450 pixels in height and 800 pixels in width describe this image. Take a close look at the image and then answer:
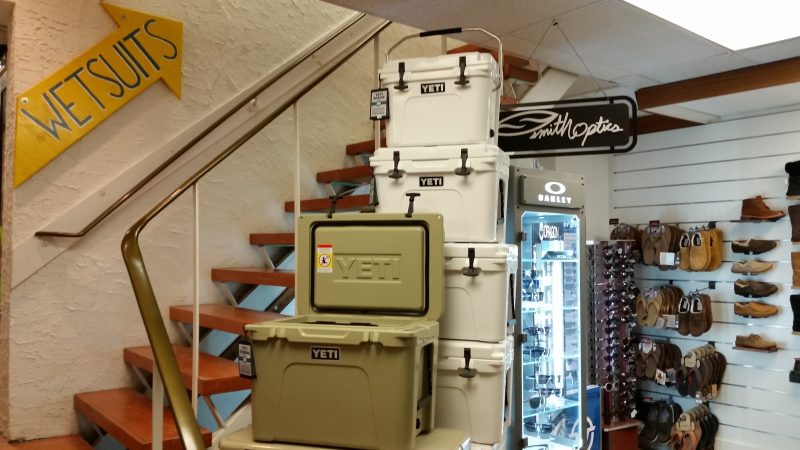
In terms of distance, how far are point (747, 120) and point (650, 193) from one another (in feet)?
3.56

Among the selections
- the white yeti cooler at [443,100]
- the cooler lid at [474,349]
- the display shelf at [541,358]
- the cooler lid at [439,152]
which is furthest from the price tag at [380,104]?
the display shelf at [541,358]

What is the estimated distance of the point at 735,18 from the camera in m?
3.37

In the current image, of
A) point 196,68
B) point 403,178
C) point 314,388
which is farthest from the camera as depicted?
point 196,68

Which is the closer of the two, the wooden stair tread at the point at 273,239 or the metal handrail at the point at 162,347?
the metal handrail at the point at 162,347

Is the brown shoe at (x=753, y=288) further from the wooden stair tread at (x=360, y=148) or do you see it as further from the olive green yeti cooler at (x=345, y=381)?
the olive green yeti cooler at (x=345, y=381)

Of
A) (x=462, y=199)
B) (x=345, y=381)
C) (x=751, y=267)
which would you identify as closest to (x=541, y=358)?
(x=462, y=199)

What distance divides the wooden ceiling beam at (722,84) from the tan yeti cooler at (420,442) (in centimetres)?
325

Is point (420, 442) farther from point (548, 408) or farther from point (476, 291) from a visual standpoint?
point (548, 408)

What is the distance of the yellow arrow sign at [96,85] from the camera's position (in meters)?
3.24

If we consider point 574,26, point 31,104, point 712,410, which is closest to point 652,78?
point 574,26

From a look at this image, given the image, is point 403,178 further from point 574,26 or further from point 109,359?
point 109,359

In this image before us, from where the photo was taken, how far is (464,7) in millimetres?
2947

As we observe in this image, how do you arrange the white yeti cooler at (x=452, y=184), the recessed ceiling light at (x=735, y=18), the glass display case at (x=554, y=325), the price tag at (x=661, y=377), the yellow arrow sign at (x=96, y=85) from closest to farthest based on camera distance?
1. the white yeti cooler at (x=452, y=184)
2. the recessed ceiling light at (x=735, y=18)
3. the yellow arrow sign at (x=96, y=85)
4. the glass display case at (x=554, y=325)
5. the price tag at (x=661, y=377)

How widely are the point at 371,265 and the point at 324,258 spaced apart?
0.21 meters
